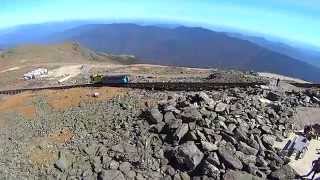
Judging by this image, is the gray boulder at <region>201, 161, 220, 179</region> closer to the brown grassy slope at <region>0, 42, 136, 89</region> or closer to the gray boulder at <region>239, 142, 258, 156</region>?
the gray boulder at <region>239, 142, 258, 156</region>

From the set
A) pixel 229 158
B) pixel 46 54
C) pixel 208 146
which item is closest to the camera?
pixel 229 158

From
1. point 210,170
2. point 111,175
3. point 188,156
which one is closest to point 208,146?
point 188,156

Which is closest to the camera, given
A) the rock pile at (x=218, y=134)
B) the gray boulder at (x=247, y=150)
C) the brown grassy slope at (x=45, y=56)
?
the rock pile at (x=218, y=134)

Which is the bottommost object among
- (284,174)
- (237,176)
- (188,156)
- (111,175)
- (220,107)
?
(111,175)

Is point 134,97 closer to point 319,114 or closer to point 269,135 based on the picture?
point 269,135

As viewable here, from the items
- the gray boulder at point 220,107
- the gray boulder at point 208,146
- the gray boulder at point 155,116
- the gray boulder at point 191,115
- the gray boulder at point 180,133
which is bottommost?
the gray boulder at point 208,146

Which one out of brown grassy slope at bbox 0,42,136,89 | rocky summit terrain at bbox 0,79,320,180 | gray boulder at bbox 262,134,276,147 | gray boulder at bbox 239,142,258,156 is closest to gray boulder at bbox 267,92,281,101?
rocky summit terrain at bbox 0,79,320,180

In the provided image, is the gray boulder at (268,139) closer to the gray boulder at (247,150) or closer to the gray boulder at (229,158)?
the gray boulder at (247,150)

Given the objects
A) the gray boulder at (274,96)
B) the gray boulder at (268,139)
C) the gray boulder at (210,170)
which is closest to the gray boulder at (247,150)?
the gray boulder at (268,139)

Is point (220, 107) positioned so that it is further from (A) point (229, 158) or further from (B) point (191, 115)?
(A) point (229, 158)
